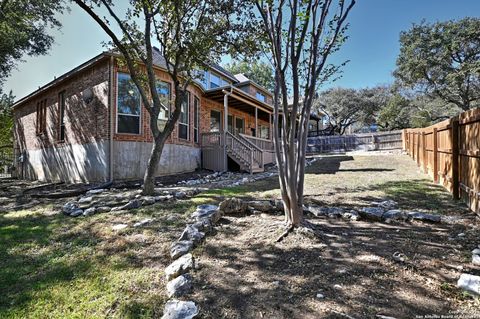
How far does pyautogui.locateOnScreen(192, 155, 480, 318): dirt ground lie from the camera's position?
1844mm

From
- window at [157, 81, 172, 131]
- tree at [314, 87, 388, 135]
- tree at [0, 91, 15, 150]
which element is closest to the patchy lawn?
window at [157, 81, 172, 131]

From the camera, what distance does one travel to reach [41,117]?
1224cm

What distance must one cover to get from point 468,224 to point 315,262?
8.20ft

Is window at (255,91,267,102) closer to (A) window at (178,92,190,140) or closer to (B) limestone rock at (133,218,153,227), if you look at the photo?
(A) window at (178,92,190,140)

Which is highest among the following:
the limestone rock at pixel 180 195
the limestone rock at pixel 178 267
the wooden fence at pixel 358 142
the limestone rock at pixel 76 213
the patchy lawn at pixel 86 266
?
the wooden fence at pixel 358 142

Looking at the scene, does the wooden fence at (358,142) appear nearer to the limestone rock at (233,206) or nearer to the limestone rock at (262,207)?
the limestone rock at (262,207)

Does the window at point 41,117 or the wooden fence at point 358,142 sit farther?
the wooden fence at point 358,142

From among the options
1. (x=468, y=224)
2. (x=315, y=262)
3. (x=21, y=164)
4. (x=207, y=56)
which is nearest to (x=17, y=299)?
(x=315, y=262)

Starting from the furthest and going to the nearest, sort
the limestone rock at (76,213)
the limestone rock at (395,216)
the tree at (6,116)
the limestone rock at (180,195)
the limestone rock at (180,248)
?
the tree at (6,116), the limestone rock at (180,195), the limestone rock at (76,213), the limestone rock at (395,216), the limestone rock at (180,248)

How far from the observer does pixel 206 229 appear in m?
3.49

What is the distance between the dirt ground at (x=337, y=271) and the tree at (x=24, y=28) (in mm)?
11205

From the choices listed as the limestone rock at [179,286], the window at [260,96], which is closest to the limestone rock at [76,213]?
the limestone rock at [179,286]

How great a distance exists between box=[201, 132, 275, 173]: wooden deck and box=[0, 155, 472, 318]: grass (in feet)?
16.6

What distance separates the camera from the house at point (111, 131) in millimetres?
8688
